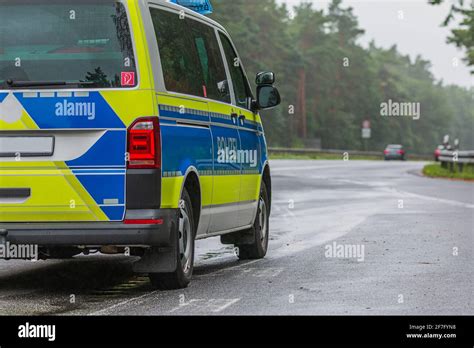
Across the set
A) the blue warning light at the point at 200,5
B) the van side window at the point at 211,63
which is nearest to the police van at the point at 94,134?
the van side window at the point at 211,63

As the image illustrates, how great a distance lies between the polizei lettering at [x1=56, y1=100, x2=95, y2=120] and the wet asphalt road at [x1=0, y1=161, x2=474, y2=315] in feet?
4.56

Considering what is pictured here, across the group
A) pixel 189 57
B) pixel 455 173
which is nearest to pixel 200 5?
pixel 189 57

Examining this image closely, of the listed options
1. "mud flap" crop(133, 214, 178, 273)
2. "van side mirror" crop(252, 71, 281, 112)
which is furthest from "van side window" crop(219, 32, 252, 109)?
"mud flap" crop(133, 214, 178, 273)

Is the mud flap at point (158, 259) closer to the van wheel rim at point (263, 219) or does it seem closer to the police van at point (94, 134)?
the police van at point (94, 134)

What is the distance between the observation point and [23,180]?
848 cm

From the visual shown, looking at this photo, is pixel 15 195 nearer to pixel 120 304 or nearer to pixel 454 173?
pixel 120 304

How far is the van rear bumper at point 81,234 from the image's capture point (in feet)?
27.7

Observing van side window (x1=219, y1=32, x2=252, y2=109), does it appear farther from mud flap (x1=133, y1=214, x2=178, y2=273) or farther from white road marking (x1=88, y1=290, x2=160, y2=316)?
white road marking (x1=88, y1=290, x2=160, y2=316)

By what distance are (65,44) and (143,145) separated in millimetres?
1012

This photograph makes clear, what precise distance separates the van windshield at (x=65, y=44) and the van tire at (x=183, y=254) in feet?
4.06

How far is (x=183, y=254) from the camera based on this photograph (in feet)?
30.5
